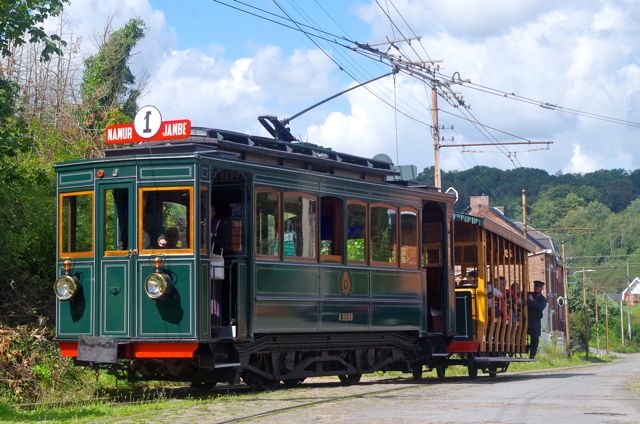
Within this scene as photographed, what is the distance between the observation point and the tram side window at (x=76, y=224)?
15.5 metres

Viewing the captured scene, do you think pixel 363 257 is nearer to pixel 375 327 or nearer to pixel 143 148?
pixel 375 327

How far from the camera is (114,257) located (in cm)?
1515

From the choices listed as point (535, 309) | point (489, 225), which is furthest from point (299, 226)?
point (535, 309)

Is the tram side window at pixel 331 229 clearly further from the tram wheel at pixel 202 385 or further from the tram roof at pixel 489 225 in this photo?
the tram roof at pixel 489 225

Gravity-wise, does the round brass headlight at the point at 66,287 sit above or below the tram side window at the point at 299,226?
below

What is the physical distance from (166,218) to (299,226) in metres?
2.37

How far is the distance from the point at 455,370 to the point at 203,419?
561 inches

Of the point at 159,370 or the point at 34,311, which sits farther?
the point at 34,311

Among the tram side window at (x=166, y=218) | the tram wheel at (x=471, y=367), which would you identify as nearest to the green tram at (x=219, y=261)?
the tram side window at (x=166, y=218)

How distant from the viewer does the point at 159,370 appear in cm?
1548

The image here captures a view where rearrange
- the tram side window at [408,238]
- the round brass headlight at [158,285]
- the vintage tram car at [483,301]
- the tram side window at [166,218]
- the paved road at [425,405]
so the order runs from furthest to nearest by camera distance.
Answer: the vintage tram car at [483,301]
the tram side window at [408,238]
the tram side window at [166,218]
the round brass headlight at [158,285]
the paved road at [425,405]

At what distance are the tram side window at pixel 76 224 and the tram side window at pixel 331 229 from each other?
3.60m

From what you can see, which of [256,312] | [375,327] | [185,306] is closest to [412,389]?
[375,327]

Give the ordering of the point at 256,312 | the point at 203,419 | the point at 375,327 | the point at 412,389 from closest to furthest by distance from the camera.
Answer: the point at 203,419 < the point at 256,312 < the point at 412,389 < the point at 375,327
